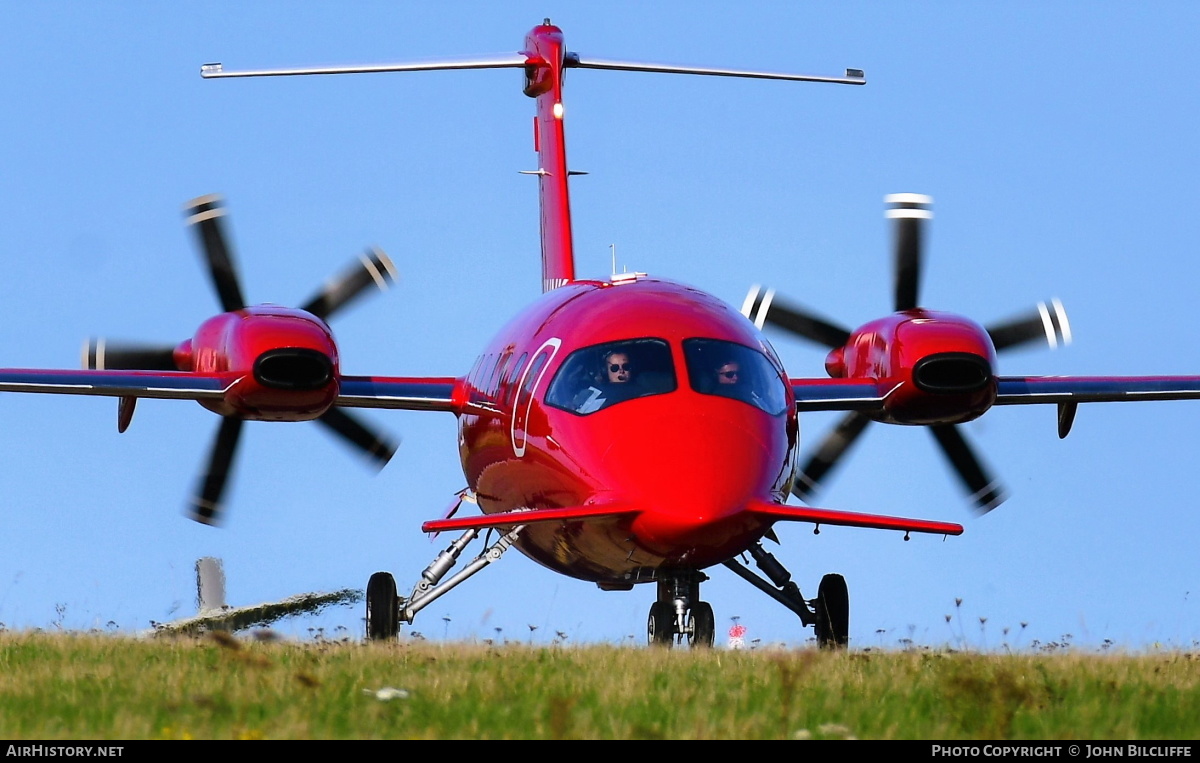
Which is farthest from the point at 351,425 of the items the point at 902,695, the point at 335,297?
the point at 902,695

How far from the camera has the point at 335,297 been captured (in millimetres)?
21984

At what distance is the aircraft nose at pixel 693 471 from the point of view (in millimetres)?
13578

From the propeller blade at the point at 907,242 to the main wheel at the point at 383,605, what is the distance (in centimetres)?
722

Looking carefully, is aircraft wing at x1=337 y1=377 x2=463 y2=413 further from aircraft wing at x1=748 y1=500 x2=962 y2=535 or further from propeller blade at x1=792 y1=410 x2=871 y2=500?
aircraft wing at x1=748 y1=500 x2=962 y2=535

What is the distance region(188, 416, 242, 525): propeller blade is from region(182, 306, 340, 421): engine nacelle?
147cm

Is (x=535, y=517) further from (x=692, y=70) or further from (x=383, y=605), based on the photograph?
(x=692, y=70)


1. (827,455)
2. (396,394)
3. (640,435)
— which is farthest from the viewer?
(827,455)

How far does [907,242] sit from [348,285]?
6844 millimetres

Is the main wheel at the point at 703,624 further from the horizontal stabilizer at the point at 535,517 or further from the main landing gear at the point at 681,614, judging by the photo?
the horizontal stabilizer at the point at 535,517

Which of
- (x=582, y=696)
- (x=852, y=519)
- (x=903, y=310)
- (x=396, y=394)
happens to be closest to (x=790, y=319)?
(x=903, y=310)

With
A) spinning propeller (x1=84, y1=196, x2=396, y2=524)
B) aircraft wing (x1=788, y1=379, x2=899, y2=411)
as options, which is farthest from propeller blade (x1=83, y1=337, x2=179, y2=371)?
aircraft wing (x1=788, y1=379, x2=899, y2=411)

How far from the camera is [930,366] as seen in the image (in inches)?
774
